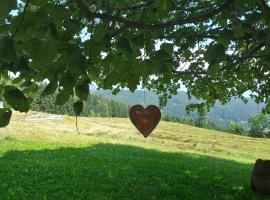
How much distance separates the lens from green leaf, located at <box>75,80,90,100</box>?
8.92 feet

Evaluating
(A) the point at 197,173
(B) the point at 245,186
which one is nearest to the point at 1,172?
(A) the point at 197,173

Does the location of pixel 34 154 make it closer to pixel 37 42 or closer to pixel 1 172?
pixel 1 172

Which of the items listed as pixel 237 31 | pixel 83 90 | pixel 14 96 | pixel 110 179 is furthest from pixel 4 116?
pixel 110 179

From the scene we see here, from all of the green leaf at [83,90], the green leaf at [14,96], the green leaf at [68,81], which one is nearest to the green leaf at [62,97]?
the green leaf at [68,81]

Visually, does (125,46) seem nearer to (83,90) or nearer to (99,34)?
(99,34)

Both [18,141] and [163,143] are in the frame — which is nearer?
[18,141]

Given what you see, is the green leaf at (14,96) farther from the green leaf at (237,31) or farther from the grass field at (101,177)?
the grass field at (101,177)

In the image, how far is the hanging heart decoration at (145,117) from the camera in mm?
4375

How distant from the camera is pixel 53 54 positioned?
2.07 m

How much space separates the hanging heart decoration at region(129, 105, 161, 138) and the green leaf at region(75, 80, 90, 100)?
162 cm

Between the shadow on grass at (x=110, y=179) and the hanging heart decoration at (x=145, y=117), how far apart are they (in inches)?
285

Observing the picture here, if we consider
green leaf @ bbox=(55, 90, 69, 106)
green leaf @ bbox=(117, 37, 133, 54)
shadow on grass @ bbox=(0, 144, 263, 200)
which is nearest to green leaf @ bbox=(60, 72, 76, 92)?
green leaf @ bbox=(55, 90, 69, 106)

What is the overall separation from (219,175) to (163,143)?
1814cm

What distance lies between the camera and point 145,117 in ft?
14.4
